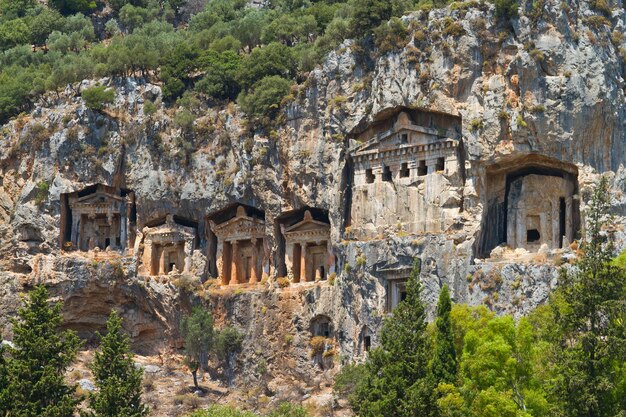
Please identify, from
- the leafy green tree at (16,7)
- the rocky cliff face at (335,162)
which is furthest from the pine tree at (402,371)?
the leafy green tree at (16,7)

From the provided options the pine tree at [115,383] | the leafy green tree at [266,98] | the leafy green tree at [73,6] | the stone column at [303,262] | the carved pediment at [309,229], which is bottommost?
the pine tree at [115,383]

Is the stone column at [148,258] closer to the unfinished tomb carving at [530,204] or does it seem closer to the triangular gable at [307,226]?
the triangular gable at [307,226]

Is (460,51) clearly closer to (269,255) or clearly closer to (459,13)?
(459,13)

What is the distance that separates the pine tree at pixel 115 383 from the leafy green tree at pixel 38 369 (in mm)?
1153

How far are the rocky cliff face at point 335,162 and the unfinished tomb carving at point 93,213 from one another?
0.94 m

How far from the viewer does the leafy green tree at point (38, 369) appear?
56.2 m

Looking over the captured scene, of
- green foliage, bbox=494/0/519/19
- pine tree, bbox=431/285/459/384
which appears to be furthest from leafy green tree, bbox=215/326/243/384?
pine tree, bbox=431/285/459/384

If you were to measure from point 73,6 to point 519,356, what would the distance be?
75014 millimetres

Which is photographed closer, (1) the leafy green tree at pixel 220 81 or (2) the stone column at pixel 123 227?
(2) the stone column at pixel 123 227

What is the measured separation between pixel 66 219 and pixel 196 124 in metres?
9.13

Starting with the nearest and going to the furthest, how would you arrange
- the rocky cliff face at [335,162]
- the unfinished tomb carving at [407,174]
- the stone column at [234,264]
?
the rocky cliff face at [335,162] → the unfinished tomb carving at [407,174] → the stone column at [234,264]

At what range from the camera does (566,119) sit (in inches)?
2618

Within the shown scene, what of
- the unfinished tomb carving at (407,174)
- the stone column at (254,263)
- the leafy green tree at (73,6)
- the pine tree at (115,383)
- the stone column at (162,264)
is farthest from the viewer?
the leafy green tree at (73,6)

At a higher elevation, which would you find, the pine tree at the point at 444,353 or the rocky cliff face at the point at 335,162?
the rocky cliff face at the point at 335,162
